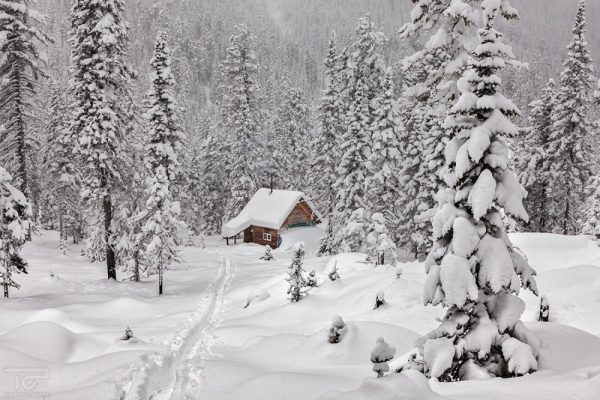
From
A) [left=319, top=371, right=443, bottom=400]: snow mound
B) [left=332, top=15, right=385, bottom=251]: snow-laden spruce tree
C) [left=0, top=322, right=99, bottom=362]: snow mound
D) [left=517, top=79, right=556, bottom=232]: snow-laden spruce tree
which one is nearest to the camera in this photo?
[left=319, top=371, right=443, bottom=400]: snow mound

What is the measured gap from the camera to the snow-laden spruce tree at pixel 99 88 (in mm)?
22750

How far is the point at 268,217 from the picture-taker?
4838 cm

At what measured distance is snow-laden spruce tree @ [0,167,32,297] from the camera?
17031mm

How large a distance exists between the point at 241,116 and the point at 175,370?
44098 mm

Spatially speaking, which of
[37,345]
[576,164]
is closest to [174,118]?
[37,345]

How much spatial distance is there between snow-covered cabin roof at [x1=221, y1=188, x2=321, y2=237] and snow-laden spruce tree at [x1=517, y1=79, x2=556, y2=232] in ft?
79.5

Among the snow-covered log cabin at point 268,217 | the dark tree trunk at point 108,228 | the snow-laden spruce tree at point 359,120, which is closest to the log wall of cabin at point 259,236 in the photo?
the snow-covered log cabin at point 268,217

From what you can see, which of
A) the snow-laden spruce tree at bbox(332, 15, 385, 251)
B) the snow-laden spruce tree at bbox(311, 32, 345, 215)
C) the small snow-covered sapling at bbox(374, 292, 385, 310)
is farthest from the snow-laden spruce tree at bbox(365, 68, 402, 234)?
the small snow-covered sapling at bbox(374, 292, 385, 310)

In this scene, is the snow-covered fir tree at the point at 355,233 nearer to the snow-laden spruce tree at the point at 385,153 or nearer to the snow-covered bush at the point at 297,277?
the snow-laden spruce tree at the point at 385,153

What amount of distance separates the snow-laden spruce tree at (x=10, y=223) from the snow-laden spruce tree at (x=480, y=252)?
16.6 meters

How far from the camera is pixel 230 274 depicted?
3219 centimetres

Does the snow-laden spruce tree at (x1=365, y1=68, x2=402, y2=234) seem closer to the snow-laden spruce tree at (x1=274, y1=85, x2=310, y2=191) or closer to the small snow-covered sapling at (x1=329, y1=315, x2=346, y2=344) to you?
the small snow-covered sapling at (x1=329, y1=315, x2=346, y2=344)

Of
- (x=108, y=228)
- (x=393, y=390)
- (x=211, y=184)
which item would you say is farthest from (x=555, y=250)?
(x=211, y=184)

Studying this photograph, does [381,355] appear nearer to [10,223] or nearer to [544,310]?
[544,310]
